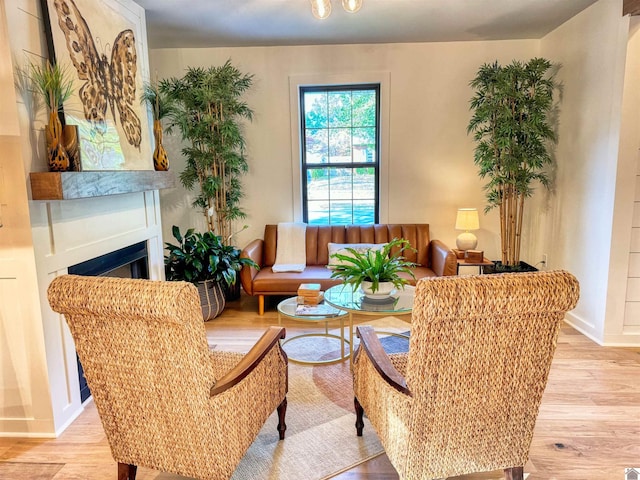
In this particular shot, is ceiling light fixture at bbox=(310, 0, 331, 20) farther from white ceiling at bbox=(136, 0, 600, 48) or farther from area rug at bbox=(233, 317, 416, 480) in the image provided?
area rug at bbox=(233, 317, 416, 480)

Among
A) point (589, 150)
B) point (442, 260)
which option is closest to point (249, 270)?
point (442, 260)

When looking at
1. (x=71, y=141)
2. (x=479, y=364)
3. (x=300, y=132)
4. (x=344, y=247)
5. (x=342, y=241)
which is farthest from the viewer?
(x=300, y=132)

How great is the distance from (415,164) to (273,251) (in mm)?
1762

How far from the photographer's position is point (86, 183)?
214 cm

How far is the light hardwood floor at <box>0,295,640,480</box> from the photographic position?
1864 mm

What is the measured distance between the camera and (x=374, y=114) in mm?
4355

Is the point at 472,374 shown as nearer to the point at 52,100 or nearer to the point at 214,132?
the point at 52,100

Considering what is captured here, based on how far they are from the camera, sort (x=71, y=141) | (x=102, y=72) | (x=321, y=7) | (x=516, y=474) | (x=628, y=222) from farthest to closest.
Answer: (x=628, y=222) → (x=102, y=72) → (x=321, y=7) → (x=71, y=141) → (x=516, y=474)

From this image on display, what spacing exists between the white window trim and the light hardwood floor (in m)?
2.31

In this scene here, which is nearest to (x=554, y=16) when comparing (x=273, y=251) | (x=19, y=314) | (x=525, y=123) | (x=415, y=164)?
(x=525, y=123)

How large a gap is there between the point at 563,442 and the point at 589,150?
231cm

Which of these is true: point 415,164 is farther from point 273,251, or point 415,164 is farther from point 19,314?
point 19,314

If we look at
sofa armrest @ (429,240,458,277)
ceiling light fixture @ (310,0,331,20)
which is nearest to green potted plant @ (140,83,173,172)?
ceiling light fixture @ (310,0,331,20)

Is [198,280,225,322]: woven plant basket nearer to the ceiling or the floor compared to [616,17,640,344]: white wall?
nearer to the floor
